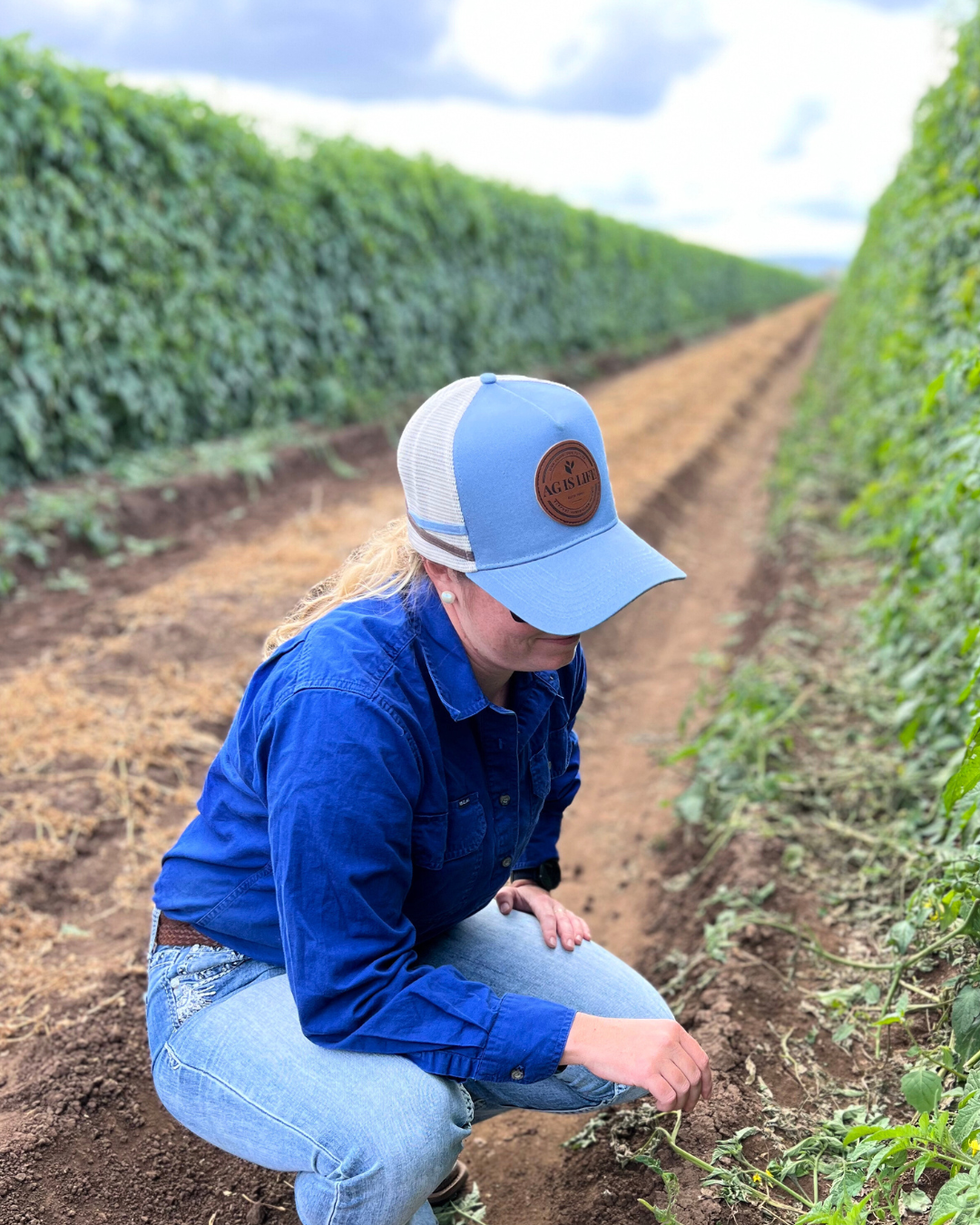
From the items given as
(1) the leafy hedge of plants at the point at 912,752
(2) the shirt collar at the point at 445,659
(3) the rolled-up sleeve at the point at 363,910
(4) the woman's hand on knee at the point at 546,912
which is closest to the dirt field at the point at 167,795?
(1) the leafy hedge of plants at the point at 912,752

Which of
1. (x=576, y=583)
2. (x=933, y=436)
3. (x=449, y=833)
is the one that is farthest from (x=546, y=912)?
(x=933, y=436)

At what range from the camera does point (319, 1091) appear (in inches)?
62.6

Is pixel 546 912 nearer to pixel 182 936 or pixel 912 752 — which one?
pixel 182 936

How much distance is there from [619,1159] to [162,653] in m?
3.13

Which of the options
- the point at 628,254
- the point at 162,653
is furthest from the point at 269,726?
the point at 628,254

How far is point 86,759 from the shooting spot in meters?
3.68

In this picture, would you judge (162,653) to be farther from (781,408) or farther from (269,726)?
(781,408)

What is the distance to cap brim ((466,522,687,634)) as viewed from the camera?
1510 millimetres

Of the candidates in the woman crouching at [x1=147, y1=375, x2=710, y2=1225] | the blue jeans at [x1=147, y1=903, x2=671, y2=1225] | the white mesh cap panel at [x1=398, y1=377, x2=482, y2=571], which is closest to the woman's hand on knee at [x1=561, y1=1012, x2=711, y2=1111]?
the woman crouching at [x1=147, y1=375, x2=710, y2=1225]

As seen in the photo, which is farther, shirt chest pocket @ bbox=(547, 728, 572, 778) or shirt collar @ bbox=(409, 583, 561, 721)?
shirt chest pocket @ bbox=(547, 728, 572, 778)

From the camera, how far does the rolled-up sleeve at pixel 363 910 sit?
1.45m

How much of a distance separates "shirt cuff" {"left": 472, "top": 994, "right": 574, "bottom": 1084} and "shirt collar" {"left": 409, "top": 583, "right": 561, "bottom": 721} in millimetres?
462

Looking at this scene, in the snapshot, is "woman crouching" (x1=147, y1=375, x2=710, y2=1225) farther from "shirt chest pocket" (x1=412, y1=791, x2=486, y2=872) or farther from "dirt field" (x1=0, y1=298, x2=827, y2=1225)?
"dirt field" (x1=0, y1=298, x2=827, y2=1225)

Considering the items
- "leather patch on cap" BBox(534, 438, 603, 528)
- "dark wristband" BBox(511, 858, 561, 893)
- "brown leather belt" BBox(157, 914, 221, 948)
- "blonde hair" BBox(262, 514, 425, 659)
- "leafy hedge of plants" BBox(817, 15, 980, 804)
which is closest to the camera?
"leather patch on cap" BBox(534, 438, 603, 528)
